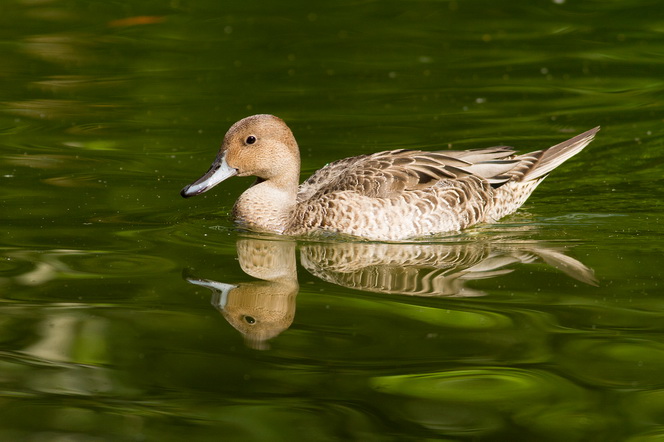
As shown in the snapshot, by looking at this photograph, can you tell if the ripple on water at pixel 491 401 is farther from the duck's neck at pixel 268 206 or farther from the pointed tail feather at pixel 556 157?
the pointed tail feather at pixel 556 157

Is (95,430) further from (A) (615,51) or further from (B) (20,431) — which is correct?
(A) (615,51)

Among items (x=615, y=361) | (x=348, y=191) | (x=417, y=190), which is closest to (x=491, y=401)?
(x=615, y=361)

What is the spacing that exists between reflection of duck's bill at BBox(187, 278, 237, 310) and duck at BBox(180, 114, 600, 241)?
1438 mm

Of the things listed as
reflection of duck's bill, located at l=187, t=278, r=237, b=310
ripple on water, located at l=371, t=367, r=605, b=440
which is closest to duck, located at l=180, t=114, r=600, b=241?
reflection of duck's bill, located at l=187, t=278, r=237, b=310

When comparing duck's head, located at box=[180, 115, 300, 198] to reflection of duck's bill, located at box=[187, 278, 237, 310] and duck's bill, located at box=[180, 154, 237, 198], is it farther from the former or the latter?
reflection of duck's bill, located at box=[187, 278, 237, 310]

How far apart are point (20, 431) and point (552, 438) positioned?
2.45 meters

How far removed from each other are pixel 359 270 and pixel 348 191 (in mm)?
1271

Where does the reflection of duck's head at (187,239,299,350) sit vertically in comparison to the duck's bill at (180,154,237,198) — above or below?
below

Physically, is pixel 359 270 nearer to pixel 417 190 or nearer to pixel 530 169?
pixel 417 190

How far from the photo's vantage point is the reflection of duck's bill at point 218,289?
7164mm

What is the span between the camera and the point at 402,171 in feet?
30.9

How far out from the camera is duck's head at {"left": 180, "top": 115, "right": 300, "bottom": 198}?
9.12 metres

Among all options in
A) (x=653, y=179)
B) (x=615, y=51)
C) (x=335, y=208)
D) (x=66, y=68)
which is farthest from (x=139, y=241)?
(x=615, y=51)

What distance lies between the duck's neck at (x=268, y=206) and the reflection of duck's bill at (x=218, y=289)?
168 cm
